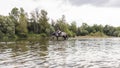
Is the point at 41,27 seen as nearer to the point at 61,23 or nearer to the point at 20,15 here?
the point at 20,15

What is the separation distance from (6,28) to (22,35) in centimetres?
1156

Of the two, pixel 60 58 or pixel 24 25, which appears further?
pixel 24 25

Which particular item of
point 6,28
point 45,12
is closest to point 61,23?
point 45,12

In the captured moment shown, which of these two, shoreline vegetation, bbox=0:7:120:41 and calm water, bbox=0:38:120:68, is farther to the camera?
shoreline vegetation, bbox=0:7:120:41

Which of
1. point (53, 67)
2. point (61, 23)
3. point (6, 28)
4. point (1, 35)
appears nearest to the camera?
point (53, 67)

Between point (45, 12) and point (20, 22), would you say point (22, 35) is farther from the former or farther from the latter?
point (45, 12)

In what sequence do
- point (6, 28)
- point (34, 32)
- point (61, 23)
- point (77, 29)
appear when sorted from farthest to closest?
point (77, 29), point (61, 23), point (34, 32), point (6, 28)

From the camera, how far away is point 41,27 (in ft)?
491

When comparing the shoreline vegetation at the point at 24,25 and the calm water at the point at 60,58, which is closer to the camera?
the calm water at the point at 60,58

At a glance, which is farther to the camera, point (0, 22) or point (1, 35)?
point (0, 22)

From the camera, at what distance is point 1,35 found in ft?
379

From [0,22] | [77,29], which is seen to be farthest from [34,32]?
[77,29]

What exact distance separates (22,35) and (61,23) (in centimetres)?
4324

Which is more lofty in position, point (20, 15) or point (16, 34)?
point (20, 15)
